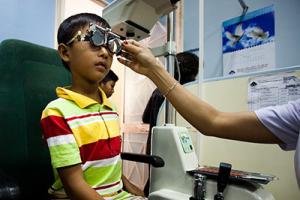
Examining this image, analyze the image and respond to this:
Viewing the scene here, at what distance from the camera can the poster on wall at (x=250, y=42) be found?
6.80 ft

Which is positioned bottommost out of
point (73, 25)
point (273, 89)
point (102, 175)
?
point (102, 175)

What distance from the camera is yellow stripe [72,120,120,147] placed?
0.69 m

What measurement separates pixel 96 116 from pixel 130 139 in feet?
6.69

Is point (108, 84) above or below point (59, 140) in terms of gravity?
above

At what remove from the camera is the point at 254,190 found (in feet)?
2.18

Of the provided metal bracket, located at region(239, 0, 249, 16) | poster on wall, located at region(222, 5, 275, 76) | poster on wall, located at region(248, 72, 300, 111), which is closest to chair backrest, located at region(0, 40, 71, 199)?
poster on wall, located at region(248, 72, 300, 111)

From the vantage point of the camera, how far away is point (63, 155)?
2.10 feet

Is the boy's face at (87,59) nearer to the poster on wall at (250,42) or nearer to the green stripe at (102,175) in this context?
the green stripe at (102,175)

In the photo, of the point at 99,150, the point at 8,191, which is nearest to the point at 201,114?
the point at 99,150

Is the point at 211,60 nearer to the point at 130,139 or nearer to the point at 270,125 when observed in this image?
the point at 130,139

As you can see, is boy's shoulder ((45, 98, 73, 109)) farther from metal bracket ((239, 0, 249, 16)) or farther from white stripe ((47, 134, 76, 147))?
metal bracket ((239, 0, 249, 16))

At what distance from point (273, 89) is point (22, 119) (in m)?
1.07

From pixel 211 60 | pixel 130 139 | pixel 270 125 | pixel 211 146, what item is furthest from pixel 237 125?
pixel 130 139

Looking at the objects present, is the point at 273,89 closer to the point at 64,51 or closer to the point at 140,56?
the point at 140,56
